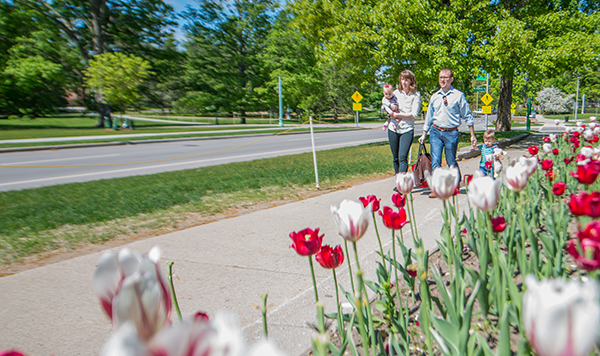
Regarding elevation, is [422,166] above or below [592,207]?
below

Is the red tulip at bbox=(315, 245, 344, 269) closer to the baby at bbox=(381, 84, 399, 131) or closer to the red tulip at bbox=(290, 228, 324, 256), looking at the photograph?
the red tulip at bbox=(290, 228, 324, 256)

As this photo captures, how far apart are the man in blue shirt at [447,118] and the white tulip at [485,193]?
13.1 feet

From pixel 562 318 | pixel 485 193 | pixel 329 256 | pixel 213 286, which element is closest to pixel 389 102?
pixel 213 286

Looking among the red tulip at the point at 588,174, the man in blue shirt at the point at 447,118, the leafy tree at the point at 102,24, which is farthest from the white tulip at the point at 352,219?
the leafy tree at the point at 102,24

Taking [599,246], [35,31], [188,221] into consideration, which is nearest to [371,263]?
[599,246]

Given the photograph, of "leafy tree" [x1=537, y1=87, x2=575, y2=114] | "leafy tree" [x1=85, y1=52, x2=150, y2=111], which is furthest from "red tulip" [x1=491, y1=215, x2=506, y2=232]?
"leafy tree" [x1=537, y1=87, x2=575, y2=114]

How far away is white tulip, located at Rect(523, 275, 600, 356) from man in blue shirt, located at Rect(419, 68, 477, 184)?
5.15 m

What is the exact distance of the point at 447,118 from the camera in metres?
5.48

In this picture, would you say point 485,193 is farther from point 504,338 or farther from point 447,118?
point 447,118

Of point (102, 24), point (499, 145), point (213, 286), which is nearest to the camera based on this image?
point (213, 286)

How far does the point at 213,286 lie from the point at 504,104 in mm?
21871

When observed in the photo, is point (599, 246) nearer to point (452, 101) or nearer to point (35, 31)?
point (452, 101)

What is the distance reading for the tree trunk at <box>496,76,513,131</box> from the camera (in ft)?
66.8

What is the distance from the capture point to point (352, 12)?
14234 millimetres
